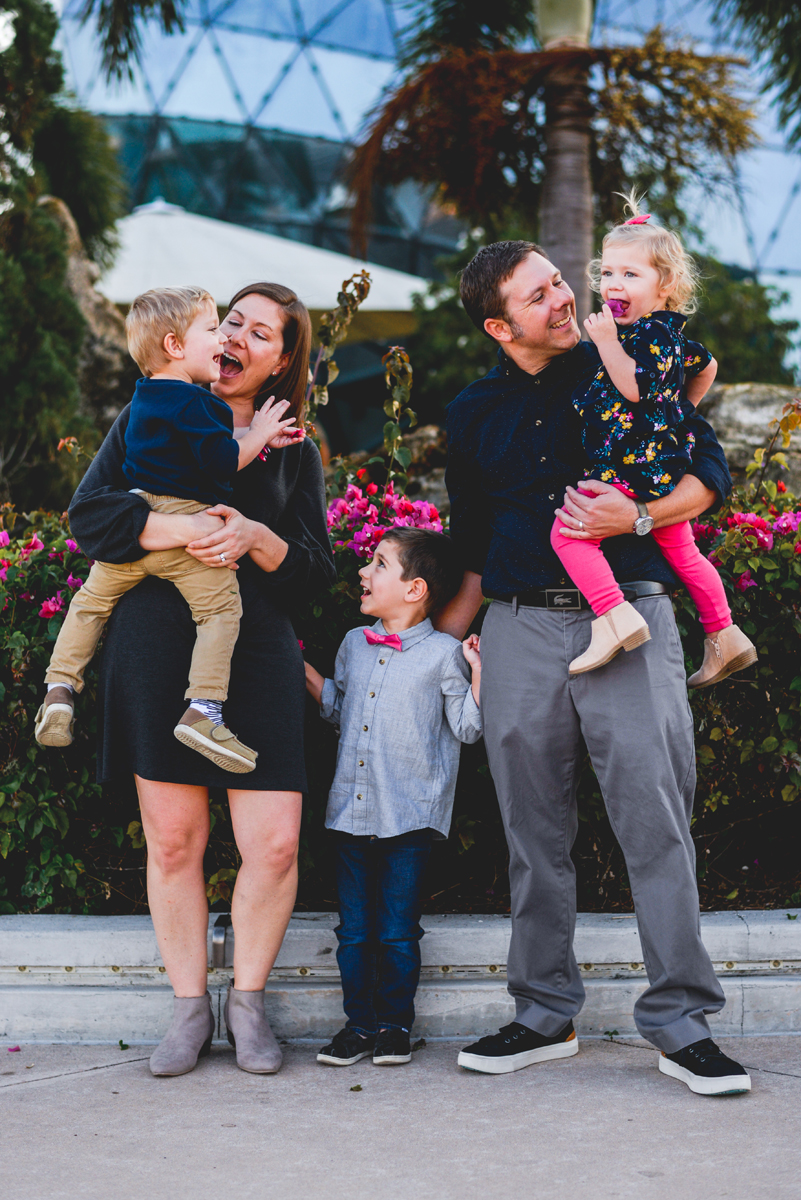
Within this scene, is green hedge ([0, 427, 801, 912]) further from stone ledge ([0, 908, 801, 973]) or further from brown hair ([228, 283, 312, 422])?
brown hair ([228, 283, 312, 422])

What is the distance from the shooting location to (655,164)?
8938 mm

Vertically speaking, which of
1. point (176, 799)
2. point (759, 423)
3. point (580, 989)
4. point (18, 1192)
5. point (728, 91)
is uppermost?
point (728, 91)

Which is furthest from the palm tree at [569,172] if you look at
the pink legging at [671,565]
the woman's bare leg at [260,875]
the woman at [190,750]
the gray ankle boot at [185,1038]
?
the gray ankle boot at [185,1038]

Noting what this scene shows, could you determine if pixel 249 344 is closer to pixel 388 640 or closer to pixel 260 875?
pixel 388 640

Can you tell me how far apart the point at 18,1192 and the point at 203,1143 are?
→ 0.39m

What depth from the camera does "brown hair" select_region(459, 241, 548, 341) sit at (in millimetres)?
2787

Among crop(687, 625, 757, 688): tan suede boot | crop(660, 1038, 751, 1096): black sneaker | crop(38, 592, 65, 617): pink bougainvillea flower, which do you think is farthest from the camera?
crop(38, 592, 65, 617): pink bougainvillea flower

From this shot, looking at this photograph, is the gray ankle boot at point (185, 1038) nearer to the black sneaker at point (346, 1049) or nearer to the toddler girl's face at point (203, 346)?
the black sneaker at point (346, 1049)

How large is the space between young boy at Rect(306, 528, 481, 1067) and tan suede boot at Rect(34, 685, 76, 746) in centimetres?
70

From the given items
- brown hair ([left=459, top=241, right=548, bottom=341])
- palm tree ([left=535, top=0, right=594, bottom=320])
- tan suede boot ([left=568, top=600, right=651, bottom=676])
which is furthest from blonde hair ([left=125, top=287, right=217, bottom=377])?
palm tree ([left=535, top=0, right=594, bottom=320])

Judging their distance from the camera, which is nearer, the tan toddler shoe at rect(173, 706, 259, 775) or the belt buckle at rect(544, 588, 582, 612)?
the tan toddler shoe at rect(173, 706, 259, 775)

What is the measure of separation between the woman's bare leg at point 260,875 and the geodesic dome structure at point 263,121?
19820 mm

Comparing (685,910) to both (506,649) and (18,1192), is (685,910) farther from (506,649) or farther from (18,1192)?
(18,1192)

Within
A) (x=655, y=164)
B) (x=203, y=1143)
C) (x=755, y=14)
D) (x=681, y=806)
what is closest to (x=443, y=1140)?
(x=203, y=1143)
